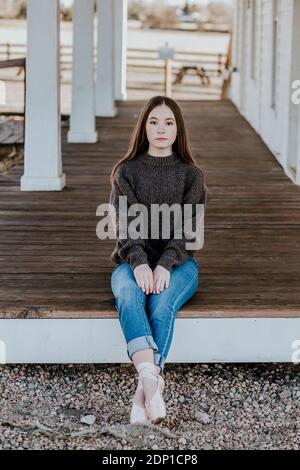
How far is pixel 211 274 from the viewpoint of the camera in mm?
4215

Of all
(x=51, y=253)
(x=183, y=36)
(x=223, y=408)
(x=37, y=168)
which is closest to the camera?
(x=223, y=408)

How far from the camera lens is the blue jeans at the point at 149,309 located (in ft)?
10.5

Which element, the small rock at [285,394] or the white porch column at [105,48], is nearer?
the small rock at [285,394]

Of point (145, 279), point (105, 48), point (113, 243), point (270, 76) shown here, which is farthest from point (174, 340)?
point (105, 48)

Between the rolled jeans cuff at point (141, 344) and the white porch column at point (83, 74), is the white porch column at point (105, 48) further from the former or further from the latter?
the rolled jeans cuff at point (141, 344)

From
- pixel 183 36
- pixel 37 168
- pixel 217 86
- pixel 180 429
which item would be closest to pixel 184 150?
pixel 180 429

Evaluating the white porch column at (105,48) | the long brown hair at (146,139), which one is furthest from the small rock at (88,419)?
the white porch column at (105,48)

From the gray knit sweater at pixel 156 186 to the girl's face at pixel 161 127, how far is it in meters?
0.08

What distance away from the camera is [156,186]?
358 centimetres

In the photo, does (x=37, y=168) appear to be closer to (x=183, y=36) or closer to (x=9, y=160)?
(x=9, y=160)

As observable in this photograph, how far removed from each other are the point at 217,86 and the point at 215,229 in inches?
665

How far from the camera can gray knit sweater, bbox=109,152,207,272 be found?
3.56 m

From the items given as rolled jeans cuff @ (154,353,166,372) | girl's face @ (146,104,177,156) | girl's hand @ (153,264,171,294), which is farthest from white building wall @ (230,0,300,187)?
rolled jeans cuff @ (154,353,166,372)
